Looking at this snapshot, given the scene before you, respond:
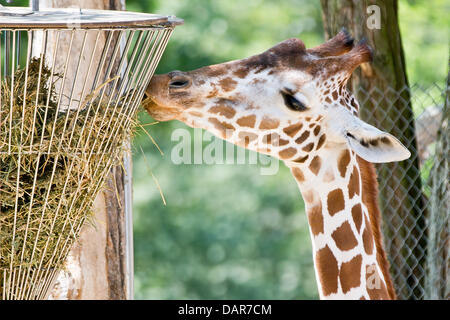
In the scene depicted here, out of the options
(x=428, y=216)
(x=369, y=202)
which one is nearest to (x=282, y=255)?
(x=428, y=216)

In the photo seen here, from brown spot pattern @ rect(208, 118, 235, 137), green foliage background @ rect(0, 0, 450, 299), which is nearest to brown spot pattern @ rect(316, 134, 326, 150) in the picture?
brown spot pattern @ rect(208, 118, 235, 137)

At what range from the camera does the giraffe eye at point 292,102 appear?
259 centimetres

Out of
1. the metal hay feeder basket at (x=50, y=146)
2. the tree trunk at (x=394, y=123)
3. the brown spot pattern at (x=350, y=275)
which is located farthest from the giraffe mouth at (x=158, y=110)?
the tree trunk at (x=394, y=123)

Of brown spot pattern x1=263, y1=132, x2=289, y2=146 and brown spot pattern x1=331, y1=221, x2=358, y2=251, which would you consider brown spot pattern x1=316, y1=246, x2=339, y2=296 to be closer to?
brown spot pattern x1=331, y1=221, x2=358, y2=251

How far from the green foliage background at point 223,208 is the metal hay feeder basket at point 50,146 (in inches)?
264

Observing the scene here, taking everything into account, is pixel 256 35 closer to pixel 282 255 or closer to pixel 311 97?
pixel 282 255

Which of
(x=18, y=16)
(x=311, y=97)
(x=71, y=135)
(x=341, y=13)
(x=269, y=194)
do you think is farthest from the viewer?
(x=269, y=194)

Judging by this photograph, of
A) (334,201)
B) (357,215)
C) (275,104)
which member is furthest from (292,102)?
(357,215)

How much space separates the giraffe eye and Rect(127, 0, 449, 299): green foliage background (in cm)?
622

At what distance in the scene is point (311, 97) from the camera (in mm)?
2609

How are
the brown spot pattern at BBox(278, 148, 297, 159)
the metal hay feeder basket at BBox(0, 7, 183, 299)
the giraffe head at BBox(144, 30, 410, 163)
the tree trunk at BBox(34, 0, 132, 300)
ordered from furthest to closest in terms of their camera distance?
the tree trunk at BBox(34, 0, 132, 300), the brown spot pattern at BBox(278, 148, 297, 159), the giraffe head at BBox(144, 30, 410, 163), the metal hay feeder basket at BBox(0, 7, 183, 299)

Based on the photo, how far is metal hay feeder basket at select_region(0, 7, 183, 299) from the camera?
6.30 feet

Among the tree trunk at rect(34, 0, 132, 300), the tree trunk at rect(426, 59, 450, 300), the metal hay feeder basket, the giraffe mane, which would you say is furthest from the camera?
the tree trunk at rect(426, 59, 450, 300)

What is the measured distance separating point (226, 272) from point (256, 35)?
338 cm
